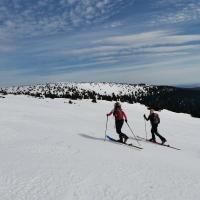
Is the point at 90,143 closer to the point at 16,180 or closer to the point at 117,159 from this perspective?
the point at 117,159

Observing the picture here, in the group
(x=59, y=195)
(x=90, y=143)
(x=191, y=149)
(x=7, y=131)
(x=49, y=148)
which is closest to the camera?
(x=59, y=195)

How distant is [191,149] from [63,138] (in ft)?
26.7

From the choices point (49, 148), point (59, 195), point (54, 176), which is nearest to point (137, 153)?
point (49, 148)

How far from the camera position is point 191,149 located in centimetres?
2248

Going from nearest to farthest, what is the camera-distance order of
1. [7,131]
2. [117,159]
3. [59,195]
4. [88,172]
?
1. [59,195]
2. [88,172]
3. [117,159]
4. [7,131]

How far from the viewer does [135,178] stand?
471 inches

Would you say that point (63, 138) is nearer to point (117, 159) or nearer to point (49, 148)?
point (49, 148)

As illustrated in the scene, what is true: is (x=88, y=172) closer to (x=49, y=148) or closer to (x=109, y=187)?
(x=109, y=187)

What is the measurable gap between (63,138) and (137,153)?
14.7 feet

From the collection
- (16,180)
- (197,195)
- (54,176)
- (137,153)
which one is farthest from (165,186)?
(137,153)

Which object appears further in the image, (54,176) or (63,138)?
(63,138)

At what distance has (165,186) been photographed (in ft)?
36.9

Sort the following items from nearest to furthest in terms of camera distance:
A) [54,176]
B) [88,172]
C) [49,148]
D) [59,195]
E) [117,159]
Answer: [59,195] → [54,176] → [88,172] → [117,159] → [49,148]

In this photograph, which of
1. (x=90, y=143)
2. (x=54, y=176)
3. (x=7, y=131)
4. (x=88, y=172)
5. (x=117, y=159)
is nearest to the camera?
(x=54, y=176)
